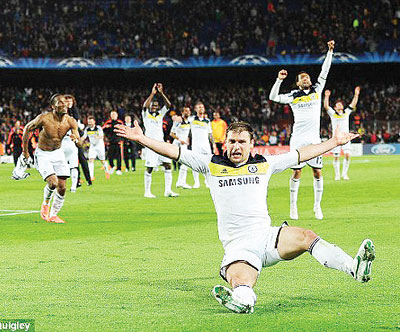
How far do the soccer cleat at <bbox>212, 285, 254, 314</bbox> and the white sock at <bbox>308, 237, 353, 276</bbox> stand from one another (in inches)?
31.7

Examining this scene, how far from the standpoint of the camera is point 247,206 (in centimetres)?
666

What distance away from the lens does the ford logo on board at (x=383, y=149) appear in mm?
44384

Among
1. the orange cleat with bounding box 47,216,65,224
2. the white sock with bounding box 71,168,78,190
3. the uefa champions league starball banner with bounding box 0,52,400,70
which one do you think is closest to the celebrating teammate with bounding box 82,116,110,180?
the white sock with bounding box 71,168,78,190

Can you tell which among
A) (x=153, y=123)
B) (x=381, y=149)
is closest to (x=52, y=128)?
(x=153, y=123)

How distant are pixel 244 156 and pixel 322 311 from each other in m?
1.49

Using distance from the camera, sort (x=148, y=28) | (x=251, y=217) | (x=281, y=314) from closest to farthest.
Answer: (x=281, y=314) < (x=251, y=217) < (x=148, y=28)

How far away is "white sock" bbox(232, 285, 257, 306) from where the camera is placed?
233 inches

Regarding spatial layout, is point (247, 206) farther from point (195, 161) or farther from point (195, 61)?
point (195, 61)

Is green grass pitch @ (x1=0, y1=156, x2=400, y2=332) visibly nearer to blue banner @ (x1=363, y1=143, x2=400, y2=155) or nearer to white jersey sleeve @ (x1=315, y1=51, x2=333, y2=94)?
white jersey sleeve @ (x1=315, y1=51, x2=333, y2=94)

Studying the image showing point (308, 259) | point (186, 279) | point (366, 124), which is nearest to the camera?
point (186, 279)

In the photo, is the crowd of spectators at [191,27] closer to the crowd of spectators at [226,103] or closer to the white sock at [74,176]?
the crowd of spectators at [226,103]

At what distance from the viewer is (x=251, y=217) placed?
6.68m

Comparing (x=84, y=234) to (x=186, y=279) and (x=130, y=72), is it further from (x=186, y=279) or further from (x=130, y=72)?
(x=130, y=72)

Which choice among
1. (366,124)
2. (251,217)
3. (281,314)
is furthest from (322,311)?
(366,124)
